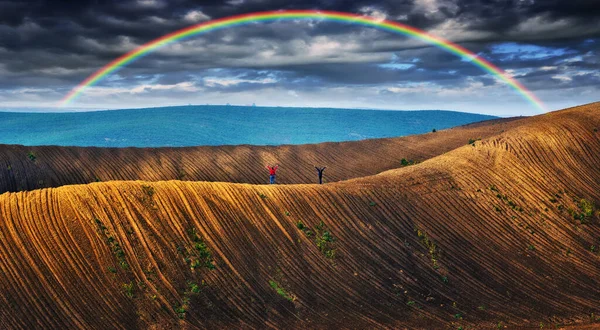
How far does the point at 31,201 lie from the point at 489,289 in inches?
718

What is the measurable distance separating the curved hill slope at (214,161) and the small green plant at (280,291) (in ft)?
79.6

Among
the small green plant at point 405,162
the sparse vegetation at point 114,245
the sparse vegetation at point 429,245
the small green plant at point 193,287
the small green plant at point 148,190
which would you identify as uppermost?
the small green plant at point 405,162

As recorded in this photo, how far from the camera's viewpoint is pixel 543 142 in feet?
116

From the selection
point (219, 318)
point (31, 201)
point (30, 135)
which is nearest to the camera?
point (219, 318)

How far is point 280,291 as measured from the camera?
794 inches

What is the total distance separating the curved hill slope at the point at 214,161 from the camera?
132 ft

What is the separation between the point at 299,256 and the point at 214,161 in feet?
83.9

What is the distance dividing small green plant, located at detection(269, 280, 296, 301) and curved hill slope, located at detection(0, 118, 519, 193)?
24.3 metres

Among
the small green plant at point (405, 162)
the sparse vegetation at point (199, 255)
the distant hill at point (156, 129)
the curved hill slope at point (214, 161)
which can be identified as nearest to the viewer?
the sparse vegetation at point (199, 255)

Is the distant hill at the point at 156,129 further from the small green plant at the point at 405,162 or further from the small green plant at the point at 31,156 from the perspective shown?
the small green plant at the point at 405,162

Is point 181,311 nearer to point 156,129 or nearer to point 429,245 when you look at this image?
point 429,245

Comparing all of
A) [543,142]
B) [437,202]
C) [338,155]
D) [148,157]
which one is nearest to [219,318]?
[437,202]

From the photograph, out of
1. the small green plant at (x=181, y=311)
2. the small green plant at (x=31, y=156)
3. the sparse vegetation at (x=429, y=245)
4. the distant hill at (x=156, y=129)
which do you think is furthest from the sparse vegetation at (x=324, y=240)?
the distant hill at (x=156, y=129)

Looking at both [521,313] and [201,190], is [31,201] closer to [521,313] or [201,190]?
[201,190]
